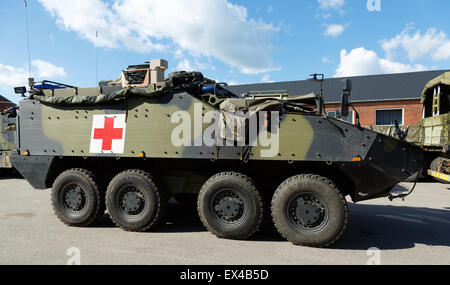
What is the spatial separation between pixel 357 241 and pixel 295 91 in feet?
69.2

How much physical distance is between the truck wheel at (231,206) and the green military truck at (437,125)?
20.8ft

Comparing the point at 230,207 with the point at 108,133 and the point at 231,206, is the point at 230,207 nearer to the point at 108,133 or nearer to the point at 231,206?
the point at 231,206

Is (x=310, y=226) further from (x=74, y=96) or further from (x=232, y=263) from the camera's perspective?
(x=74, y=96)

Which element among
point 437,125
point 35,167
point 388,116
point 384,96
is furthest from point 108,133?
point 384,96

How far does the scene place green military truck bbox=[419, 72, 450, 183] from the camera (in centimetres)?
899

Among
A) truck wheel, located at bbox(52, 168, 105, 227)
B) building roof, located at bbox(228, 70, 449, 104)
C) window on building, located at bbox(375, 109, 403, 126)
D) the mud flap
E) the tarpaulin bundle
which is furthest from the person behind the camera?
building roof, located at bbox(228, 70, 449, 104)

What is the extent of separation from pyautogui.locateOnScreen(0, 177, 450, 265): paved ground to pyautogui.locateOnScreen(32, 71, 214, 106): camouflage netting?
81.3 inches

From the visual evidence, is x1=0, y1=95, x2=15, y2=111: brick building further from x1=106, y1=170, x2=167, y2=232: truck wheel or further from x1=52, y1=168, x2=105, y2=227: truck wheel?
x1=106, y1=170, x2=167, y2=232: truck wheel
